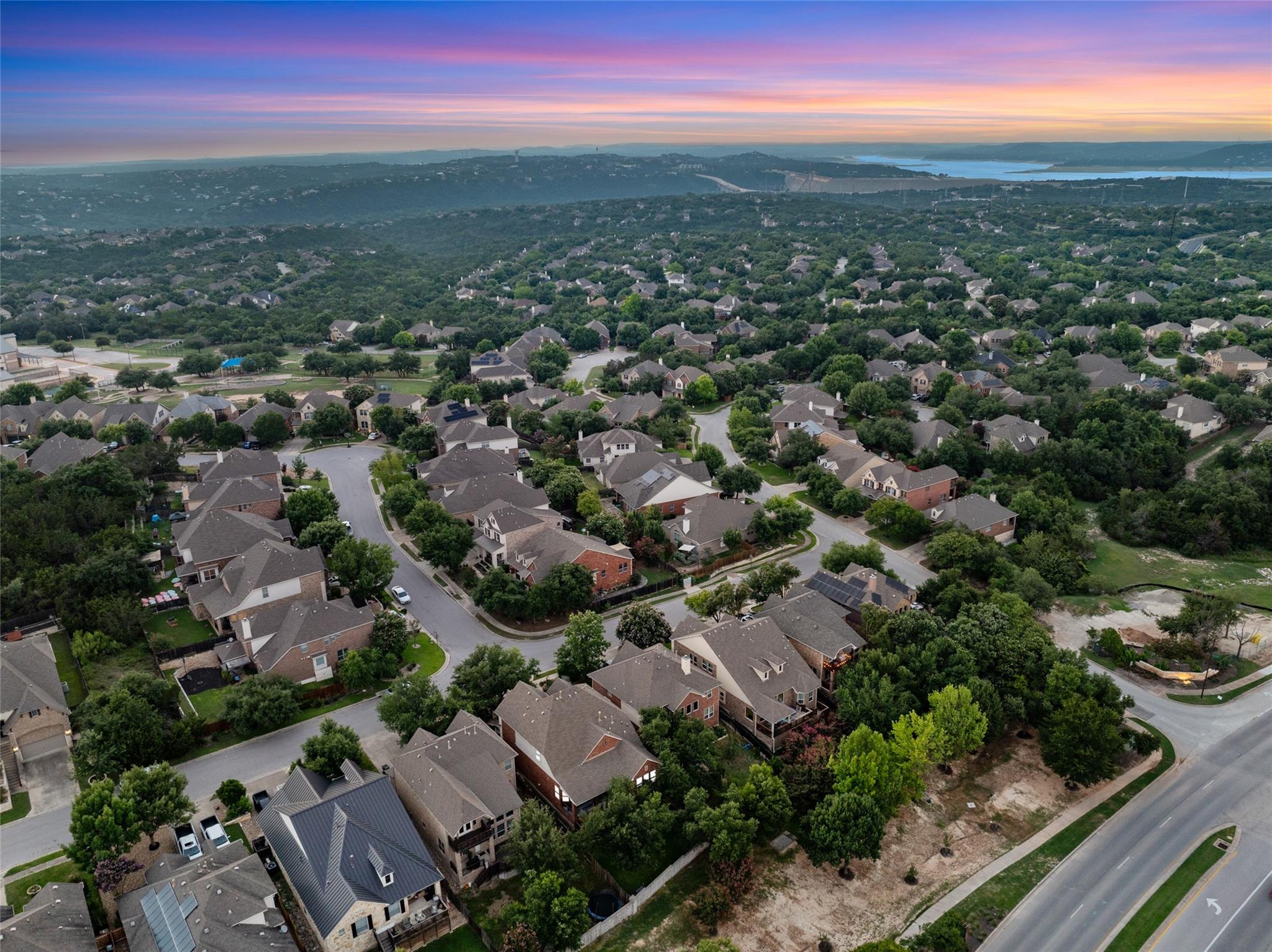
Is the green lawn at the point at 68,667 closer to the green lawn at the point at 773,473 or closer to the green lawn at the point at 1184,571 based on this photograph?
the green lawn at the point at 773,473

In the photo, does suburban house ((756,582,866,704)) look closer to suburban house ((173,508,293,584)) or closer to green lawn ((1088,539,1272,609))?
green lawn ((1088,539,1272,609))

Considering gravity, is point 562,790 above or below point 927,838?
above

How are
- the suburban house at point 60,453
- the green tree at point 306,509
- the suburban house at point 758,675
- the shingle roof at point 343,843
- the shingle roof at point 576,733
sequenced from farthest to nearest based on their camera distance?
the suburban house at point 60,453 → the green tree at point 306,509 → the suburban house at point 758,675 → the shingle roof at point 576,733 → the shingle roof at point 343,843

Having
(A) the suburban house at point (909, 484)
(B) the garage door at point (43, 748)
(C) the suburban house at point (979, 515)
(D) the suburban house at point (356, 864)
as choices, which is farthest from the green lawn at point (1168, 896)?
(B) the garage door at point (43, 748)

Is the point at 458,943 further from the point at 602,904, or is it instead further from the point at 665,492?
the point at 665,492

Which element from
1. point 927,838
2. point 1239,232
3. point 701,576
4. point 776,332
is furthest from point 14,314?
point 1239,232

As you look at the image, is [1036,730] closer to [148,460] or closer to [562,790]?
[562,790]
